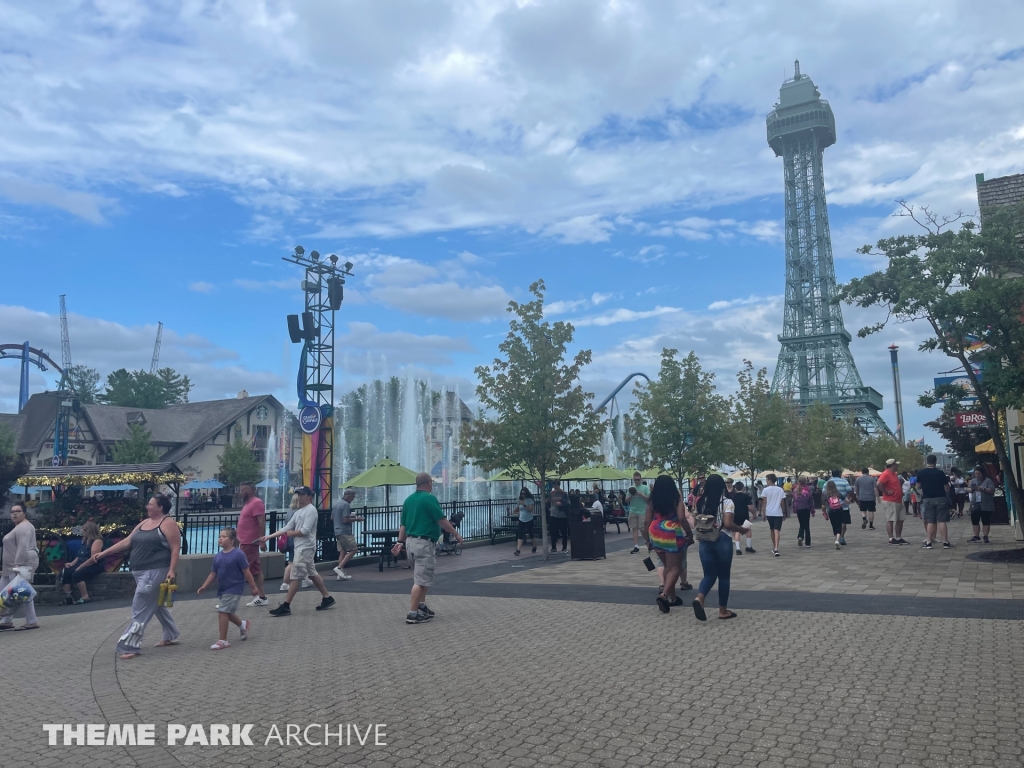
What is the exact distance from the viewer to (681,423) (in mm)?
24094

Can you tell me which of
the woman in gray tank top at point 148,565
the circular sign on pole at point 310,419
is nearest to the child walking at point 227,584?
the woman in gray tank top at point 148,565

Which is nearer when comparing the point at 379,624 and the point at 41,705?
the point at 41,705

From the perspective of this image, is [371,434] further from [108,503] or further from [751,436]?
[108,503]

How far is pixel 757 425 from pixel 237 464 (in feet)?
130

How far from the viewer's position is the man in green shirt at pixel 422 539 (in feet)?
31.3

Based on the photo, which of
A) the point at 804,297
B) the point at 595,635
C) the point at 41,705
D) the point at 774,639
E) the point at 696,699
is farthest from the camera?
the point at 804,297

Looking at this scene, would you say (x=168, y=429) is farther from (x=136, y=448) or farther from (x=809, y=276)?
(x=809, y=276)

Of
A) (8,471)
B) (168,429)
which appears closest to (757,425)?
(8,471)

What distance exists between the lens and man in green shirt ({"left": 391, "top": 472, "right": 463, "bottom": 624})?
31.3ft

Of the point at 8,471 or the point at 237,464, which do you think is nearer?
the point at 8,471

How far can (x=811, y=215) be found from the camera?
123125 mm

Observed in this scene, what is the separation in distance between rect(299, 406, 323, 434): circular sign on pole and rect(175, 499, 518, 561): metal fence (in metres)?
2.57

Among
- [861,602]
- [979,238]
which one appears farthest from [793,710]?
[979,238]

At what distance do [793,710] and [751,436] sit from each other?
92.1ft
